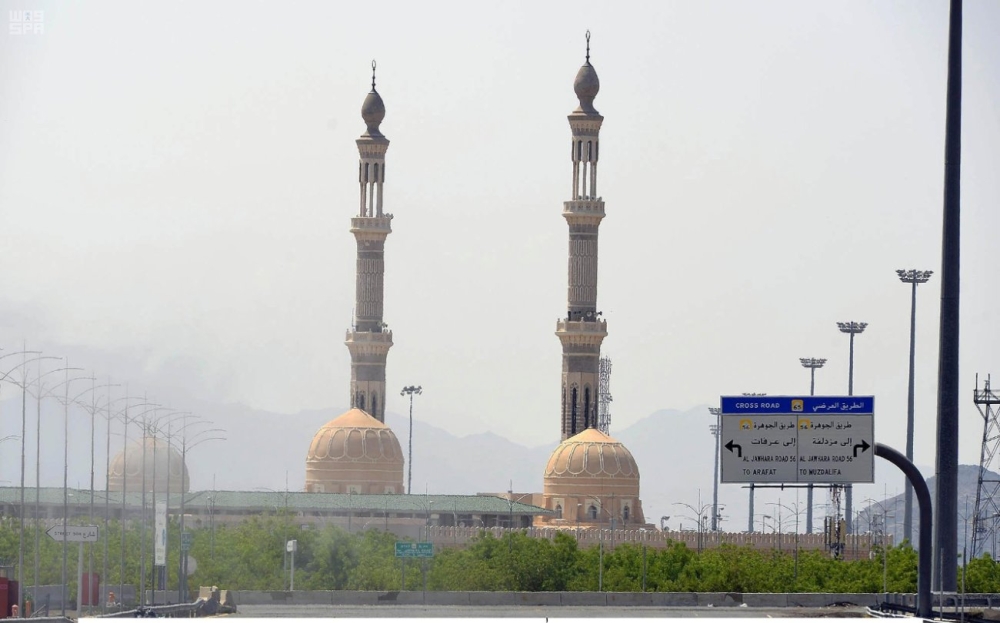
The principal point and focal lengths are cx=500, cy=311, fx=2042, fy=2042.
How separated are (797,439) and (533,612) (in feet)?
71.0

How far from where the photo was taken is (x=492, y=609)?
76562 millimetres

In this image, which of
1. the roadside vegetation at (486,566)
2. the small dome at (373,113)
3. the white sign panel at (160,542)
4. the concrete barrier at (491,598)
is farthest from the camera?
the small dome at (373,113)

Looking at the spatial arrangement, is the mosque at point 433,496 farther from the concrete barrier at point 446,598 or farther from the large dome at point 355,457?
the concrete barrier at point 446,598

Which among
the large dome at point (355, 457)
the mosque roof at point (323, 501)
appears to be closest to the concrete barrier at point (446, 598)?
the mosque roof at point (323, 501)

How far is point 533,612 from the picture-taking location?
7300cm

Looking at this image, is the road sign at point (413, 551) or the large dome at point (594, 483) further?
the large dome at point (594, 483)

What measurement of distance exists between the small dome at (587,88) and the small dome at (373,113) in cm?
1673

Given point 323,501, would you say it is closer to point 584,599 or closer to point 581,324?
point 581,324

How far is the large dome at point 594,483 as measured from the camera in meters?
138

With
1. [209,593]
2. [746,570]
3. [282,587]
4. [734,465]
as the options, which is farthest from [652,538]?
[734,465]

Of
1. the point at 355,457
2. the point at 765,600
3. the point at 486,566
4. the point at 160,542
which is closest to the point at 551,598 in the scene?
the point at 765,600

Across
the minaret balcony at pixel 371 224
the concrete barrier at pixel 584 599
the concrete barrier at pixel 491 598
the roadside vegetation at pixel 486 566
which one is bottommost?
the roadside vegetation at pixel 486 566

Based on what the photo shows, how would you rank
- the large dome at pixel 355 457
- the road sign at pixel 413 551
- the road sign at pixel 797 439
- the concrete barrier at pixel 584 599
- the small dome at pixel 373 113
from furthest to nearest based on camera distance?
the small dome at pixel 373 113 < the large dome at pixel 355 457 < the road sign at pixel 413 551 < the concrete barrier at pixel 584 599 < the road sign at pixel 797 439

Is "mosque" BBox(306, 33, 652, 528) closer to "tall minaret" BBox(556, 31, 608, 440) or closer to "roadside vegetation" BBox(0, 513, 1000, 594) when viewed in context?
"tall minaret" BBox(556, 31, 608, 440)
